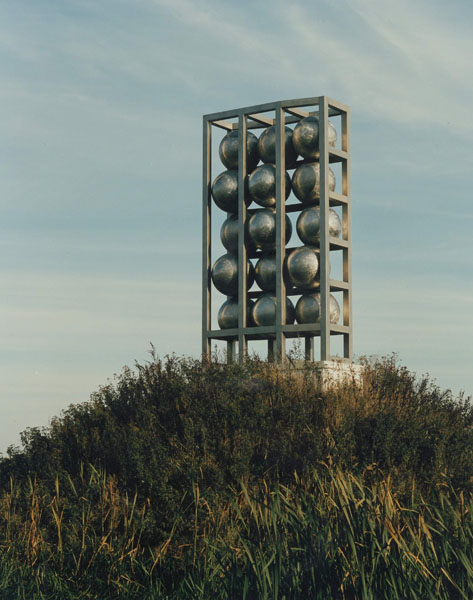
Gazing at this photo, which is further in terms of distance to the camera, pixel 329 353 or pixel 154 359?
pixel 329 353

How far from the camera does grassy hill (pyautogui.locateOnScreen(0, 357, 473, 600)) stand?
24.7 ft

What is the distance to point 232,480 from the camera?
1298cm

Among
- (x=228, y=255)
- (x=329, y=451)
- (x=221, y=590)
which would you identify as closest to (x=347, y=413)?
(x=329, y=451)

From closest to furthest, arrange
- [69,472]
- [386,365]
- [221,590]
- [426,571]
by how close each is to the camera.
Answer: [426,571] → [221,590] → [69,472] → [386,365]

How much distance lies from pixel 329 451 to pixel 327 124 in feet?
34.6

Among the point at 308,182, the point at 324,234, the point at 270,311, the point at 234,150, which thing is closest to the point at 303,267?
A: the point at 324,234

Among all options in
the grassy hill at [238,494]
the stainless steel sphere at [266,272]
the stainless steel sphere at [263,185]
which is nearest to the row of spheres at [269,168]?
the stainless steel sphere at [263,185]

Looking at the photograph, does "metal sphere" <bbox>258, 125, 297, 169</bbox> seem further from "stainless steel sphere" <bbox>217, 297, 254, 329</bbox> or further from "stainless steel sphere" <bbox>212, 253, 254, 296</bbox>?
"stainless steel sphere" <bbox>217, 297, 254, 329</bbox>

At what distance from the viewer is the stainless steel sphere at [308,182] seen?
71.2 feet

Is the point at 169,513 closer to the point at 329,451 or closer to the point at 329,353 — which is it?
the point at 329,451

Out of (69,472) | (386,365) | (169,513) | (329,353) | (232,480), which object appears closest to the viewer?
(169,513)

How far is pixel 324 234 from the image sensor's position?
2112 centimetres

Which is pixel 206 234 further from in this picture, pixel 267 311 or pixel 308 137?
pixel 308 137

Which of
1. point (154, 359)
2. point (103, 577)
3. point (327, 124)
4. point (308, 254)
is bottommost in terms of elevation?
point (103, 577)
